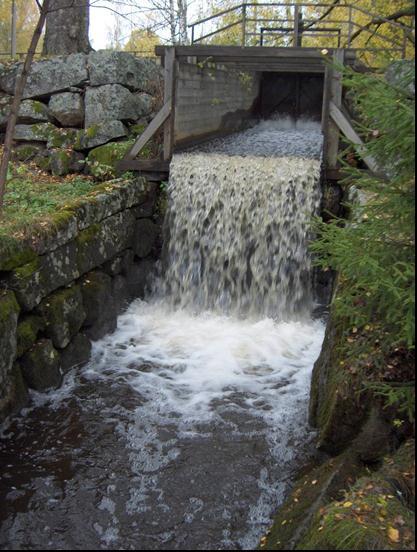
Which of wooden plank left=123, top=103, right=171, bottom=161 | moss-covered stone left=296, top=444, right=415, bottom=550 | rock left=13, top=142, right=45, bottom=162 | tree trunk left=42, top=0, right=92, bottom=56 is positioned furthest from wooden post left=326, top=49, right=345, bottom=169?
moss-covered stone left=296, top=444, right=415, bottom=550

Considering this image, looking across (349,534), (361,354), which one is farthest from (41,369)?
(349,534)

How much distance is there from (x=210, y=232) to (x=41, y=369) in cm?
414

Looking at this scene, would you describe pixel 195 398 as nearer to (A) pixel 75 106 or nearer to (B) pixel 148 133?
(B) pixel 148 133

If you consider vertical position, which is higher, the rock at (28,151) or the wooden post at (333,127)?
the wooden post at (333,127)

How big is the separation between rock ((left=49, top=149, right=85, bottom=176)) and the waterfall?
6.19 feet

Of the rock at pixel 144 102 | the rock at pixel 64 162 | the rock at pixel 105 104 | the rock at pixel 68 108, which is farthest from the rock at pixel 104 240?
the rock at pixel 144 102

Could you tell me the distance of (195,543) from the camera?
173 inches

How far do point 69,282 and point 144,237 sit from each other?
2.72 meters

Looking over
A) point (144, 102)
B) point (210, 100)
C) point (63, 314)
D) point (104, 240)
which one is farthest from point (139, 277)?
point (210, 100)

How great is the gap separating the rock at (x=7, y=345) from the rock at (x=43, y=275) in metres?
0.19

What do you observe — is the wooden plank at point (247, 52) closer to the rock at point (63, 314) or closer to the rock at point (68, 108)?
the rock at point (68, 108)

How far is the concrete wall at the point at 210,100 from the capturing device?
11344 millimetres

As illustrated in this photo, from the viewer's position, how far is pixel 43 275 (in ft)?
22.9

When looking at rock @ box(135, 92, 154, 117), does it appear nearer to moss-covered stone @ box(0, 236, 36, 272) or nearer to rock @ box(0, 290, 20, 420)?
moss-covered stone @ box(0, 236, 36, 272)
